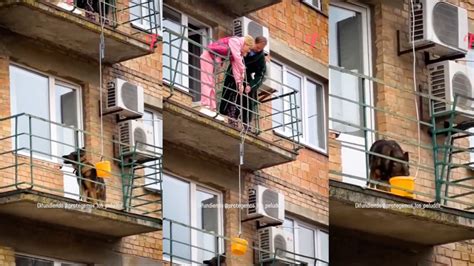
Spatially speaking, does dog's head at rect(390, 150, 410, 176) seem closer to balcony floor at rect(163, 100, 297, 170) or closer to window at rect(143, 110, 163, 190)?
balcony floor at rect(163, 100, 297, 170)

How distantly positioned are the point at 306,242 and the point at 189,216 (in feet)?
5.10

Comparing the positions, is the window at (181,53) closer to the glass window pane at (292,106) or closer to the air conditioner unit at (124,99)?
the air conditioner unit at (124,99)

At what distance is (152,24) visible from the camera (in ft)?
40.4

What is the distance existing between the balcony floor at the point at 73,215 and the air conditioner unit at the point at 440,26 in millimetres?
1891

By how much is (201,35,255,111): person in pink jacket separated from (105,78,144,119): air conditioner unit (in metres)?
0.29

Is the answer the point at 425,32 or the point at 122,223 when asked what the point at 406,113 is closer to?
the point at 425,32

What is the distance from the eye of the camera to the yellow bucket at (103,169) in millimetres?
11938

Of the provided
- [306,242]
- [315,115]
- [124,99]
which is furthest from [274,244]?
[124,99]

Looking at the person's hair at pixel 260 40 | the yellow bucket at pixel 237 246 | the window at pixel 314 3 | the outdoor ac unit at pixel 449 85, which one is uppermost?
the window at pixel 314 3

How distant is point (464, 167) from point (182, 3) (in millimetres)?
1532

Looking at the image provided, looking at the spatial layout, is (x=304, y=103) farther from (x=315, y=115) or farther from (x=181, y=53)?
(x=181, y=53)

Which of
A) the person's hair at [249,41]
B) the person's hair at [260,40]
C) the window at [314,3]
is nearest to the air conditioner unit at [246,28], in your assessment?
the person's hair at [260,40]

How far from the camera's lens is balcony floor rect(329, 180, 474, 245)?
11883 mm

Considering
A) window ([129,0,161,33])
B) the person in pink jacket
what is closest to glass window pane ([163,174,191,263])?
the person in pink jacket
